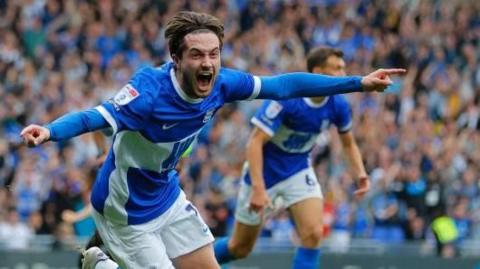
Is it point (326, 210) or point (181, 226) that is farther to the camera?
point (326, 210)

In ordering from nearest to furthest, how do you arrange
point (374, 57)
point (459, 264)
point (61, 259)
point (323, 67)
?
point (323, 67)
point (61, 259)
point (459, 264)
point (374, 57)

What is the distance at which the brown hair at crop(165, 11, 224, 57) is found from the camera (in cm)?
765

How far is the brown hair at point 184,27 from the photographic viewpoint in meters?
7.65

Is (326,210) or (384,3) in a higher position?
(384,3)

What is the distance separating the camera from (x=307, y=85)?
795cm

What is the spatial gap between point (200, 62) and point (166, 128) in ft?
1.50

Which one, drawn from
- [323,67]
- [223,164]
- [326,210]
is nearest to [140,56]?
[223,164]

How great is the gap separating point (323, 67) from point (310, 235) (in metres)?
1.32

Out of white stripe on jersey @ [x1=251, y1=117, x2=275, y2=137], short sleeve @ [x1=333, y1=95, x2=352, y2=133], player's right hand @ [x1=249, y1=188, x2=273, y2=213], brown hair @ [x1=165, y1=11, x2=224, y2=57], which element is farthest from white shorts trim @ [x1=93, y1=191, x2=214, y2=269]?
short sleeve @ [x1=333, y1=95, x2=352, y2=133]

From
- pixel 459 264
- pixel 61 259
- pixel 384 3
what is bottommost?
pixel 459 264

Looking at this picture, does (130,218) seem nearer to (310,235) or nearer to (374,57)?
(310,235)

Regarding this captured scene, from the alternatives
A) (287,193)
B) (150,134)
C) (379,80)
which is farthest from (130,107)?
(287,193)

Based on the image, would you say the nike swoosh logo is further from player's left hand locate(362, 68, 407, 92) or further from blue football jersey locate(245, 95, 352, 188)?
blue football jersey locate(245, 95, 352, 188)

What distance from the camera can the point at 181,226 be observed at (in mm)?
8281
